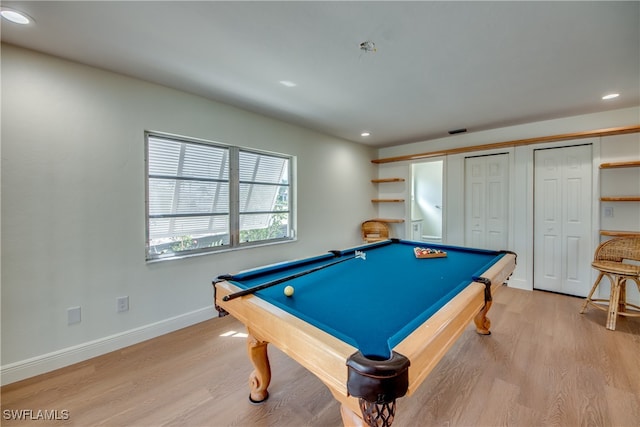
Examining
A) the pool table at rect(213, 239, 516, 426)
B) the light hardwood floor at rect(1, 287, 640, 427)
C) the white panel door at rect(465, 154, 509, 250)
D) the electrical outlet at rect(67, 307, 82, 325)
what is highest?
the white panel door at rect(465, 154, 509, 250)

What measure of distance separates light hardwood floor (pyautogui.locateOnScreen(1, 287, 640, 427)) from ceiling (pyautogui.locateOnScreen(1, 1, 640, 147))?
231 centimetres

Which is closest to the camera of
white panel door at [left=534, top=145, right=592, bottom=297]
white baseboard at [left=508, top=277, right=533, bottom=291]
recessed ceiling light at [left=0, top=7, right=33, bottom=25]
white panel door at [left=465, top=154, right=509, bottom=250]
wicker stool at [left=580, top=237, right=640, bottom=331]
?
recessed ceiling light at [left=0, top=7, right=33, bottom=25]

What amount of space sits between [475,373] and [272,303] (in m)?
1.62

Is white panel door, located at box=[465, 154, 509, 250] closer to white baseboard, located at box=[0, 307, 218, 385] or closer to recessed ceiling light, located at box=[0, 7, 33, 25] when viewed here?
white baseboard, located at box=[0, 307, 218, 385]

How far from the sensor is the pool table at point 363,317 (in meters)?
0.79

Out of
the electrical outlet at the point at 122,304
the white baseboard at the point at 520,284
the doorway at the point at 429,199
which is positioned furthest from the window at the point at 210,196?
the doorway at the point at 429,199

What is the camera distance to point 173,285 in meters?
2.48

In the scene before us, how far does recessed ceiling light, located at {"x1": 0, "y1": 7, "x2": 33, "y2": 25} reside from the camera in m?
1.43

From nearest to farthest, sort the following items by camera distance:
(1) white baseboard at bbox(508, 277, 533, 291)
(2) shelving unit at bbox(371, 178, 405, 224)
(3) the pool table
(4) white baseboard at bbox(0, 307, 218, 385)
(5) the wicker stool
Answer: (3) the pool table
(4) white baseboard at bbox(0, 307, 218, 385)
(5) the wicker stool
(1) white baseboard at bbox(508, 277, 533, 291)
(2) shelving unit at bbox(371, 178, 405, 224)

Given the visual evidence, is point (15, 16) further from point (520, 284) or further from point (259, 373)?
point (520, 284)

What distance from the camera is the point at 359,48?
1.79 m

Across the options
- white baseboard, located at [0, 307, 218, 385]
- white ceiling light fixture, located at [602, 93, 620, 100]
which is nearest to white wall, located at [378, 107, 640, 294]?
white ceiling light fixture, located at [602, 93, 620, 100]

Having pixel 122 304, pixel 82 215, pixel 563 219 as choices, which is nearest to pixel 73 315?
pixel 122 304

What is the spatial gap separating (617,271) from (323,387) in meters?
2.98
